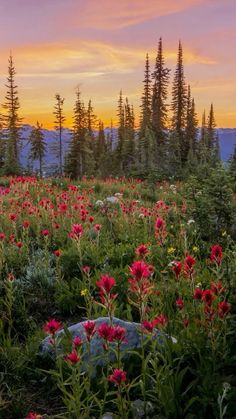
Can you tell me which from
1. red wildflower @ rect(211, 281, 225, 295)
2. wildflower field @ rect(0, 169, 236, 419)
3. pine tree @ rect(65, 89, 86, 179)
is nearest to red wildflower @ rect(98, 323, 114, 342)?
wildflower field @ rect(0, 169, 236, 419)

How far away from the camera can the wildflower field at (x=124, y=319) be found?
9.25 ft

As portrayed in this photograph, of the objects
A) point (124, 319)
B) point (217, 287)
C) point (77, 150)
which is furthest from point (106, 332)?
point (77, 150)

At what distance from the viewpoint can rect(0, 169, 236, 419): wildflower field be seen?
282cm

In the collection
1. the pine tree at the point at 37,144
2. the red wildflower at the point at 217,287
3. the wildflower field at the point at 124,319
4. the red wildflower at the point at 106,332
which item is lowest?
the wildflower field at the point at 124,319

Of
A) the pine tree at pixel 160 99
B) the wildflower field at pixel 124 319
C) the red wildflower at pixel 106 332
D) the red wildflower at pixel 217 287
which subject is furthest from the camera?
the pine tree at pixel 160 99

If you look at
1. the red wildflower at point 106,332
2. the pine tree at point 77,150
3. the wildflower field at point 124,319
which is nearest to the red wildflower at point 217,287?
the wildflower field at point 124,319

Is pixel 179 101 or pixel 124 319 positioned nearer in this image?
pixel 124 319

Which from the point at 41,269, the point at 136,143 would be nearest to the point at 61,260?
the point at 41,269

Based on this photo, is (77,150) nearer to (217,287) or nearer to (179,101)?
(179,101)

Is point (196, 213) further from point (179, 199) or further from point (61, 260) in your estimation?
point (179, 199)

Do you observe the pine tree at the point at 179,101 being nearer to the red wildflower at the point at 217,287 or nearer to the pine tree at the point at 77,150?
the pine tree at the point at 77,150

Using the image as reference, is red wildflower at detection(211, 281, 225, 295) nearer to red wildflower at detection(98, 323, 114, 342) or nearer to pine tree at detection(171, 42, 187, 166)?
red wildflower at detection(98, 323, 114, 342)

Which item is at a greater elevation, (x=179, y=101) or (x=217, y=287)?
(x=179, y=101)

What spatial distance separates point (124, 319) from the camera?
489 centimetres
